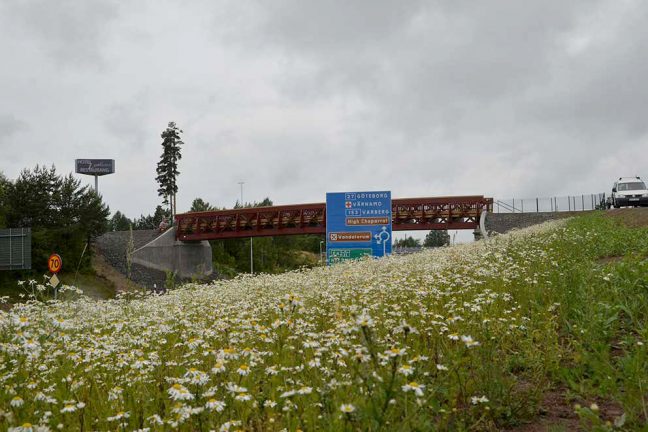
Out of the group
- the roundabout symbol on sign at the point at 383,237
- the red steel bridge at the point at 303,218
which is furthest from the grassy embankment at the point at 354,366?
the red steel bridge at the point at 303,218

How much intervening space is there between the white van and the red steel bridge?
9.39 meters

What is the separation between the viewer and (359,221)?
89.5ft

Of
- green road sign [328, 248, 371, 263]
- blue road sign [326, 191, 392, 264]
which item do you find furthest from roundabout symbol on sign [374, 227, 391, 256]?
green road sign [328, 248, 371, 263]

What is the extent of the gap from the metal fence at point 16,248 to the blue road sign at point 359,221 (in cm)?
1731

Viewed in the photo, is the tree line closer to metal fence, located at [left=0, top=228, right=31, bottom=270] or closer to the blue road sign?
metal fence, located at [left=0, top=228, right=31, bottom=270]

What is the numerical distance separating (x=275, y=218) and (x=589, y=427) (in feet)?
156

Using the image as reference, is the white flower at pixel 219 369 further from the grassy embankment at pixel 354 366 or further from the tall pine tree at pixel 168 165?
the tall pine tree at pixel 168 165

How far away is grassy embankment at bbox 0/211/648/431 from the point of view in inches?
139

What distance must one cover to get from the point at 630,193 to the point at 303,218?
2612 centimetres

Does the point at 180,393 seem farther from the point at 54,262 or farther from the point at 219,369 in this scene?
the point at 54,262

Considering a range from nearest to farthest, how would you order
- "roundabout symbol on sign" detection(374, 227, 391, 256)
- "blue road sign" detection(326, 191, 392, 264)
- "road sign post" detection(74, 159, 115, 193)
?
→ "roundabout symbol on sign" detection(374, 227, 391, 256) < "blue road sign" detection(326, 191, 392, 264) < "road sign post" detection(74, 159, 115, 193)

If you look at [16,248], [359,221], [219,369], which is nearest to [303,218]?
[359,221]

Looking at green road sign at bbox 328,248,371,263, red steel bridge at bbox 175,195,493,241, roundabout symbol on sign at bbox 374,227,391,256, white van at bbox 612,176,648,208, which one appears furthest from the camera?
red steel bridge at bbox 175,195,493,241

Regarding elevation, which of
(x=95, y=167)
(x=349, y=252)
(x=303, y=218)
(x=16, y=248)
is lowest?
(x=349, y=252)
